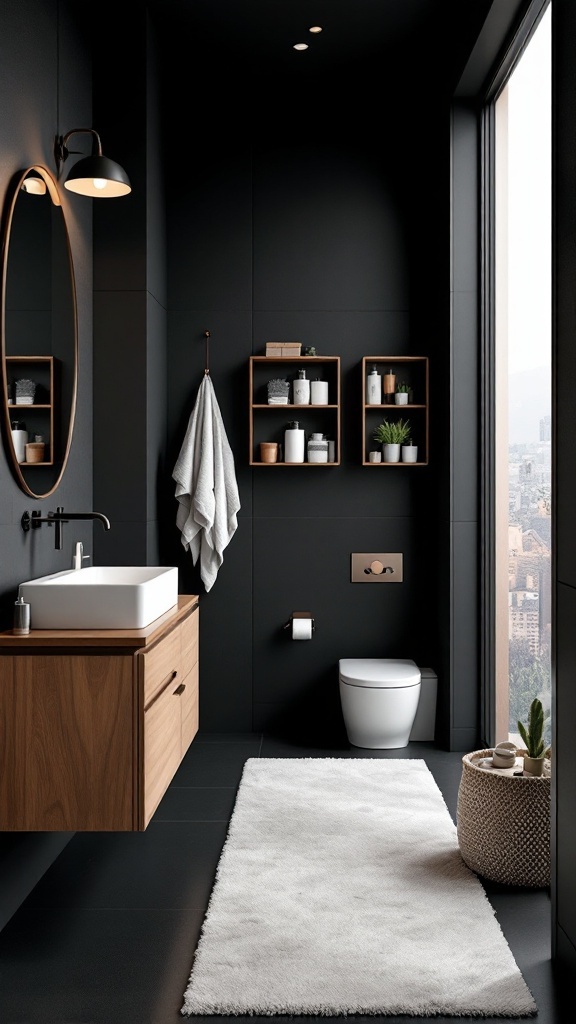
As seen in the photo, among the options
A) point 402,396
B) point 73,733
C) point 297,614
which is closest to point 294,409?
point 402,396

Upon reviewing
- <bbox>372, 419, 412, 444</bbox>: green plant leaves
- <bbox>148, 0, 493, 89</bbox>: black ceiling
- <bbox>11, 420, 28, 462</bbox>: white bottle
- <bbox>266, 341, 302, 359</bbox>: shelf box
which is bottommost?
<bbox>11, 420, 28, 462</bbox>: white bottle

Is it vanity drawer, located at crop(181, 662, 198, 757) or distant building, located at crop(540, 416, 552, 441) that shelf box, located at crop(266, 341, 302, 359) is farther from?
vanity drawer, located at crop(181, 662, 198, 757)

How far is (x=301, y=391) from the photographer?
414cm

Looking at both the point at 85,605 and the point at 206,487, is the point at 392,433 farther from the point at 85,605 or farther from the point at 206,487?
the point at 85,605

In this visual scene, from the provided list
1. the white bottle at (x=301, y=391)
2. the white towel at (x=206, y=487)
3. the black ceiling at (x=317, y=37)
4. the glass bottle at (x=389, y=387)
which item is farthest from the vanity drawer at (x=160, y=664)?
the black ceiling at (x=317, y=37)

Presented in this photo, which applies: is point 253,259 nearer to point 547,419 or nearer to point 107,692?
point 547,419

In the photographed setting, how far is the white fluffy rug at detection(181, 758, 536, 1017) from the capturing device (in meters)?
1.94

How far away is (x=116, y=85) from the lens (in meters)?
3.67

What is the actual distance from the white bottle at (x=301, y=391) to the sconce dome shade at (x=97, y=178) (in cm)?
143

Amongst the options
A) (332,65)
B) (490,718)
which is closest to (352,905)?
(490,718)

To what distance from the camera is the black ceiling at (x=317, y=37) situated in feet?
11.7

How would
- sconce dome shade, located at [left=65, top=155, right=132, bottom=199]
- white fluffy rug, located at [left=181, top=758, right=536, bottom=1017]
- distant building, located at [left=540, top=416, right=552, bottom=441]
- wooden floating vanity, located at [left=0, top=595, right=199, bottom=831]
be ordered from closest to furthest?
1. white fluffy rug, located at [left=181, top=758, right=536, bottom=1017]
2. wooden floating vanity, located at [left=0, top=595, right=199, bottom=831]
3. sconce dome shade, located at [left=65, top=155, right=132, bottom=199]
4. distant building, located at [left=540, top=416, right=552, bottom=441]

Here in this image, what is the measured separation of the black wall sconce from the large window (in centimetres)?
146

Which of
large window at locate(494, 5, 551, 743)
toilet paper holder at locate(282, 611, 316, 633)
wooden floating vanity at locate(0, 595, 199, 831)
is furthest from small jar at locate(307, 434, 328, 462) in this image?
wooden floating vanity at locate(0, 595, 199, 831)
